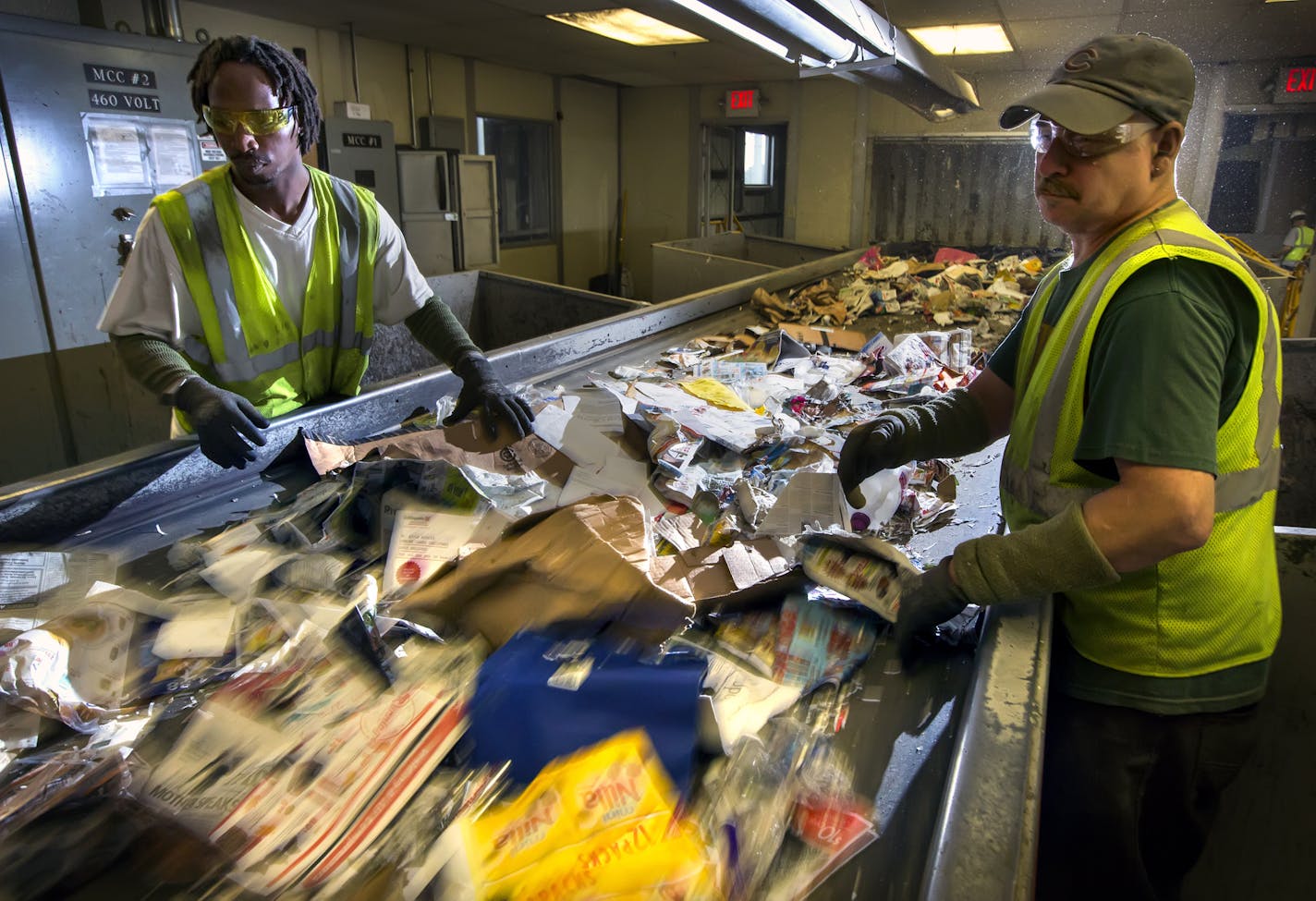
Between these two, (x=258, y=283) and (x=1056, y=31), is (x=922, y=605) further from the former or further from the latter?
(x=1056, y=31)

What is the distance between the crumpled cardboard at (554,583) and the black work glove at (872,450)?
0.54 meters

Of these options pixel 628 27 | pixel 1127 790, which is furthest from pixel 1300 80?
pixel 1127 790

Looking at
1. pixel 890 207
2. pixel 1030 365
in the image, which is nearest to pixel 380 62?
pixel 890 207

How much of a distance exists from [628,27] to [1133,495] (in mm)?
6077

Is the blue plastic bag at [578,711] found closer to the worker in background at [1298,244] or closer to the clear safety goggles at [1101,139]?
the clear safety goggles at [1101,139]

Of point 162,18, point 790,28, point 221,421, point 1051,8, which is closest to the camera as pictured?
point 221,421

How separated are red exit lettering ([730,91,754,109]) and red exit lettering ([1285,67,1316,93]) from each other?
4755 millimetres

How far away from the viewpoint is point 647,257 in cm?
955

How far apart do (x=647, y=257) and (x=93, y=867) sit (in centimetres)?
923

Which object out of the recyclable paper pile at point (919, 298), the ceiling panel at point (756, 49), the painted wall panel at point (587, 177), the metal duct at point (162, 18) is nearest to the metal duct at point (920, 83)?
the ceiling panel at point (756, 49)

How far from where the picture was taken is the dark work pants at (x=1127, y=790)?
1.18m

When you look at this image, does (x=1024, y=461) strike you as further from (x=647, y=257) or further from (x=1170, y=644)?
(x=647, y=257)

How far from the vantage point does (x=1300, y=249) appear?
6055mm

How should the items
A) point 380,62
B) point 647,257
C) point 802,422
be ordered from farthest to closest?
point 647,257 → point 380,62 → point 802,422
